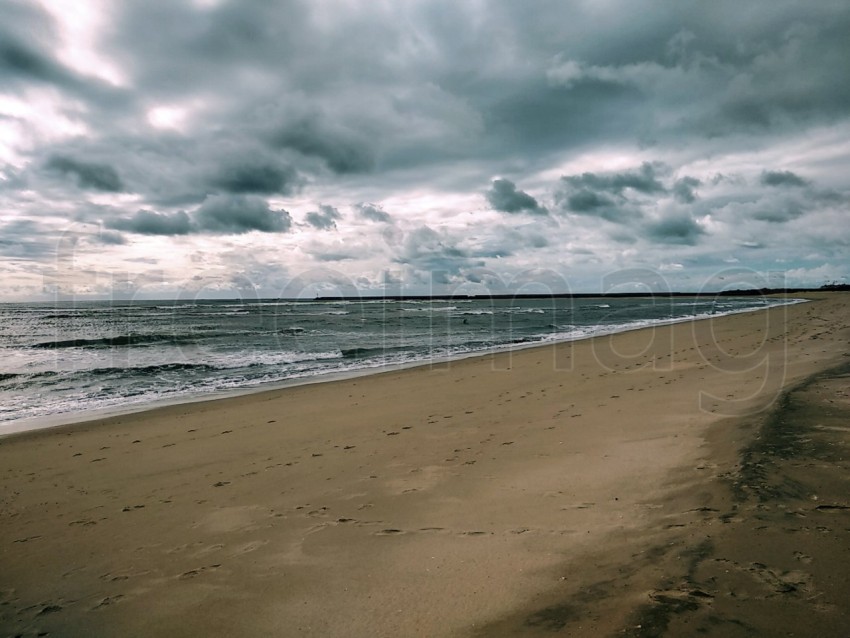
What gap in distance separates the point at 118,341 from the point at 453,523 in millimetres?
34779

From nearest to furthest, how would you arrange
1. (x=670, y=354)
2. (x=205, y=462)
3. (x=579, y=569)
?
1. (x=579, y=569)
2. (x=205, y=462)
3. (x=670, y=354)

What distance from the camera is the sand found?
10.7 ft

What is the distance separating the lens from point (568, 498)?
5.12 metres

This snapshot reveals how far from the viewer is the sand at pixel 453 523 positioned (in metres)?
3.27

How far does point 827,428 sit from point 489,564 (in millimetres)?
5108

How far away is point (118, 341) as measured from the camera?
32406 millimetres

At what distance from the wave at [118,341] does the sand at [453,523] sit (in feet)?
78.8

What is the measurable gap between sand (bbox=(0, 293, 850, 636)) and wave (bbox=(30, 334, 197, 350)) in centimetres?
2403

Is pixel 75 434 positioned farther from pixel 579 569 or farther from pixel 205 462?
pixel 579 569

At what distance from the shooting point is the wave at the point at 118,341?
3052 centimetres

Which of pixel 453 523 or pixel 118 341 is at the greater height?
pixel 453 523

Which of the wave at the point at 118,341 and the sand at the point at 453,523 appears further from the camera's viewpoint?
the wave at the point at 118,341

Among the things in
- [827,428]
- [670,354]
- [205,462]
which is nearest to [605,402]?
[827,428]

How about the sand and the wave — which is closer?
the sand
